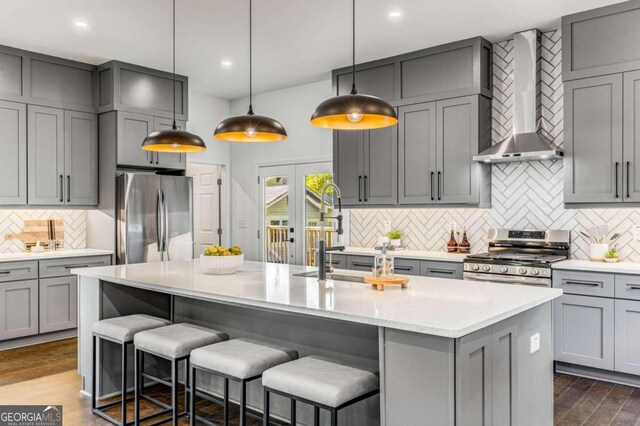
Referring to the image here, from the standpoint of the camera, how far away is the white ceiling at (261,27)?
423 centimetres

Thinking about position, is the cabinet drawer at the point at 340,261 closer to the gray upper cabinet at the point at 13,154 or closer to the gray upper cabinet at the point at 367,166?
the gray upper cabinet at the point at 367,166

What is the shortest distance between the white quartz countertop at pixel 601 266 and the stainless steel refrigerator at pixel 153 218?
4.11 metres

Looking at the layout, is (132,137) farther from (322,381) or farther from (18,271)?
(322,381)

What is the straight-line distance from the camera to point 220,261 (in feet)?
11.7

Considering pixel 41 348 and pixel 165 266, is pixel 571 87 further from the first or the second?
pixel 41 348

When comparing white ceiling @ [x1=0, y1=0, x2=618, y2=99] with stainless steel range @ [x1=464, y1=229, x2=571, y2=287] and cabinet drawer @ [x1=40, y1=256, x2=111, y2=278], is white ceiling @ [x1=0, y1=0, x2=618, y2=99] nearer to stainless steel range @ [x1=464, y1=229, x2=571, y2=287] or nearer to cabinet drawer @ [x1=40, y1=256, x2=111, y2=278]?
stainless steel range @ [x1=464, y1=229, x2=571, y2=287]

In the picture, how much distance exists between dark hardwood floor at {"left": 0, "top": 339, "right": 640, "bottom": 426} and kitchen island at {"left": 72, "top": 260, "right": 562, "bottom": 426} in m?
0.23

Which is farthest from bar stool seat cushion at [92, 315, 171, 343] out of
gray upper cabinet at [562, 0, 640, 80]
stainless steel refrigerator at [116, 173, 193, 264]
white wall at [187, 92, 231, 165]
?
gray upper cabinet at [562, 0, 640, 80]

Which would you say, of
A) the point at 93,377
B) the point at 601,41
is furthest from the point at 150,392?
the point at 601,41

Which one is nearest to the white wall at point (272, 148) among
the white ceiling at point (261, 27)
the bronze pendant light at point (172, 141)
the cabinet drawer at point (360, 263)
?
the white ceiling at point (261, 27)

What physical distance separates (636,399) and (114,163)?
5404 mm

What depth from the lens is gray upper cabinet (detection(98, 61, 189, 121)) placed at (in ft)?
18.9

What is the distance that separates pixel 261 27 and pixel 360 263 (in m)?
2.56

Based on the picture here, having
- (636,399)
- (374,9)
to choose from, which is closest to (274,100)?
(374,9)
